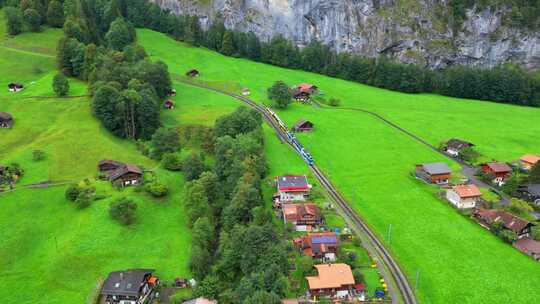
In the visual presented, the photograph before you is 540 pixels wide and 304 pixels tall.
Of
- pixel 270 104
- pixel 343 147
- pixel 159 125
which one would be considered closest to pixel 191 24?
pixel 270 104

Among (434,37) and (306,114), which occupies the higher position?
(434,37)

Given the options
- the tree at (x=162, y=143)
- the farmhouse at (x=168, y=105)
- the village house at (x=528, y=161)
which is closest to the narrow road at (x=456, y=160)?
the village house at (x=528, y=161)

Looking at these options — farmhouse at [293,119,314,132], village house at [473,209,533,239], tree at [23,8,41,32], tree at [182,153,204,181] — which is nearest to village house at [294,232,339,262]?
tree at [182,153,204,181]

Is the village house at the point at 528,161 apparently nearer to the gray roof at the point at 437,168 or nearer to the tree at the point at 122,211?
the gray roof at the point at 437,168

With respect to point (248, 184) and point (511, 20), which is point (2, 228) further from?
point (511, 20)

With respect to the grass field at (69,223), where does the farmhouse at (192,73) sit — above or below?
above

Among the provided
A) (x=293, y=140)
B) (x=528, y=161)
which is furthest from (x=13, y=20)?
(x=528, y=161)

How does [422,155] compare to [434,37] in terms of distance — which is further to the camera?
[434,37]
